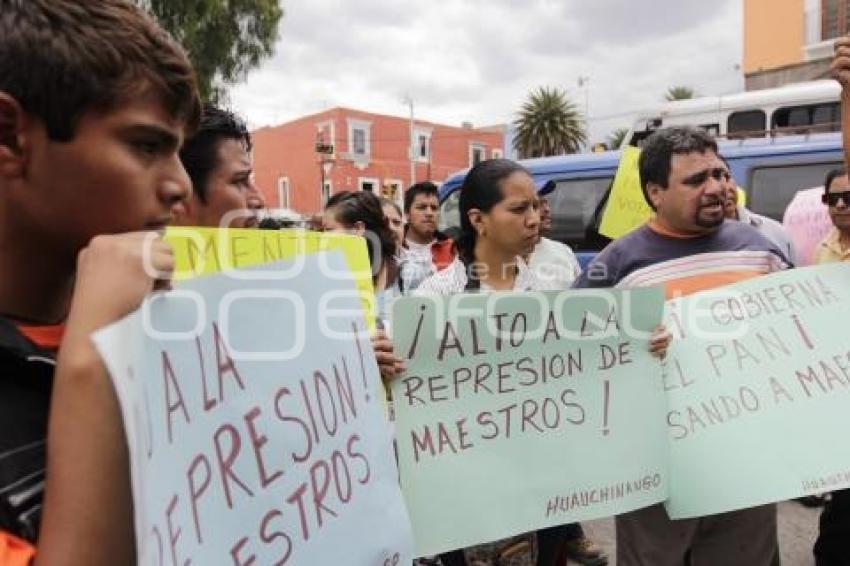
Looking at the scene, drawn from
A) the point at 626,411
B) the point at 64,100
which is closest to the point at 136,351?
the point at 64,100

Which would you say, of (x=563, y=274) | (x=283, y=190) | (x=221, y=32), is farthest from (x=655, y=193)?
(x=283, y=190)

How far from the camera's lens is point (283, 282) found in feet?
3.48

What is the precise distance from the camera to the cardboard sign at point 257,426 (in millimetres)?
767

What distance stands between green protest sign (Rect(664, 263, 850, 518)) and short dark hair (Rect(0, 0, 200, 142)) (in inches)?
58.3

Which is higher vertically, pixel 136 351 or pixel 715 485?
pixel 136 351

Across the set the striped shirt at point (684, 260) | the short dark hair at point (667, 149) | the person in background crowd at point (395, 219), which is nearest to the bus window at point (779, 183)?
the person in background crowd at point (395, 219)

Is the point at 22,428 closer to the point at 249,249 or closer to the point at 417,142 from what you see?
the point at 249,249

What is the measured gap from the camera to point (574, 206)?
576cm

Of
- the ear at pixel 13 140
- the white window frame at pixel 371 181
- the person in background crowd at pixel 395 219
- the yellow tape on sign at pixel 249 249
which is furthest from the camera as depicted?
the white window frame at pixel 371 181

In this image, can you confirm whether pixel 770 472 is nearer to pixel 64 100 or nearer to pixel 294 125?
pixel 64 100

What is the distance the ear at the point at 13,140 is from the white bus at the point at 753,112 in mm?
6830

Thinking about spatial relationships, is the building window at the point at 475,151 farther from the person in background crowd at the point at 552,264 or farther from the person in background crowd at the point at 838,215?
the person in background crowd at the point at 552,264

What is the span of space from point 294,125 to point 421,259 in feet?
102

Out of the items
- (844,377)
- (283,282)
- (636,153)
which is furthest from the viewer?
(636,153)
